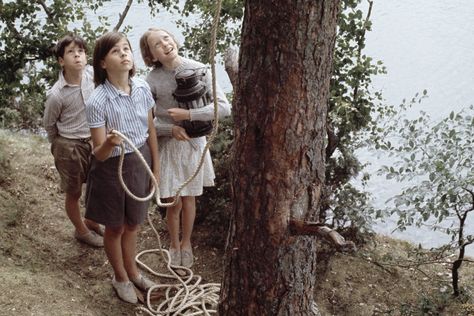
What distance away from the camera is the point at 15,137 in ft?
15.7

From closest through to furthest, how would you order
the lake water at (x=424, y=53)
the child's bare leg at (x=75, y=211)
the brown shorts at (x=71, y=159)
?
the brown shorts at (x=71, y=159)
the child's bare leg at (x=75, y=211)
the lake water at (x=424, y=53)

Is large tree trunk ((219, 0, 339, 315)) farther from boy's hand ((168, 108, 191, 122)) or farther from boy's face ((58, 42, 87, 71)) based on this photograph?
boy's face ((58, 42, 87, 71))

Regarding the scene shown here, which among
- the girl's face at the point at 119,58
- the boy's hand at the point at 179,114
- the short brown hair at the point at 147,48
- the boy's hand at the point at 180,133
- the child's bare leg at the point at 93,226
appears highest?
the short brown hair at the point at 147,48

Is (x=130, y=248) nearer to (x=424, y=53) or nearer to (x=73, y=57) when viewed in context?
(x=73, y=57)

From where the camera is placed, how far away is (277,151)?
5.78 ft

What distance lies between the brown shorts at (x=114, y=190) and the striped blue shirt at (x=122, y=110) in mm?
64

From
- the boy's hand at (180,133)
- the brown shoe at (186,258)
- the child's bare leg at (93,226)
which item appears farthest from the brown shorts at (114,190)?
the child's bare leg at (93,226)

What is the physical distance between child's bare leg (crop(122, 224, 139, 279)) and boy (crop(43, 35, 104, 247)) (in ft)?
1.45

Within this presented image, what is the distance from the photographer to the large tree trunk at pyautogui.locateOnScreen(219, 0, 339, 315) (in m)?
1.68

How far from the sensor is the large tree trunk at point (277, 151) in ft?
5.51

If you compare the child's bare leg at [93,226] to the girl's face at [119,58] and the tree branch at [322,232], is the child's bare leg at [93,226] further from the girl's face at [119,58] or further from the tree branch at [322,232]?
the tree branch at [322,232]

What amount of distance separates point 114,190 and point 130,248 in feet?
1.28

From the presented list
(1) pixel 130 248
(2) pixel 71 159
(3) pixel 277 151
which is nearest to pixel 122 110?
(2) pixel 71 159

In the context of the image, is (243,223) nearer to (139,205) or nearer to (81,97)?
(139,205)
